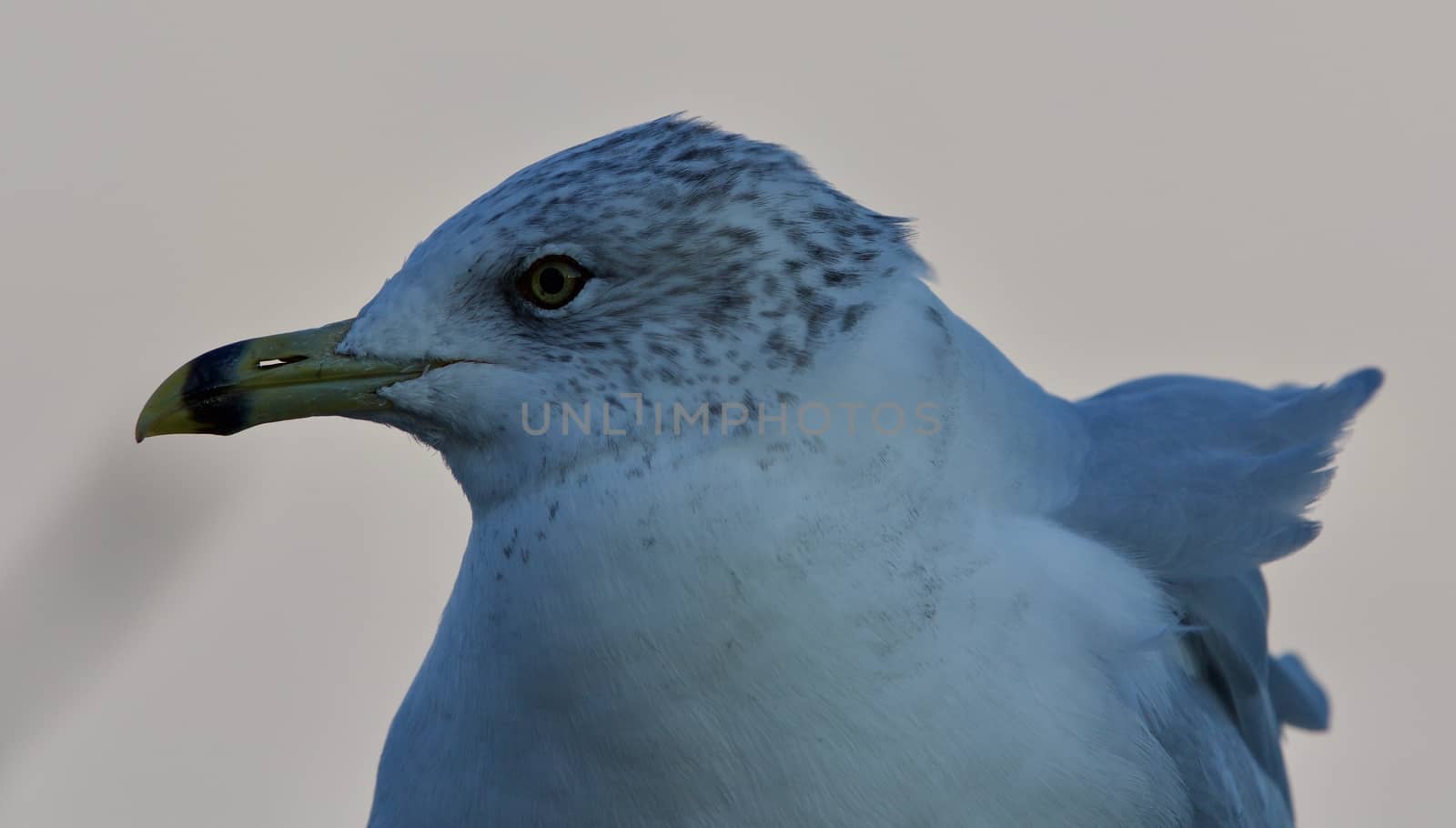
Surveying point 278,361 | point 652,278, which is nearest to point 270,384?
point 278,361

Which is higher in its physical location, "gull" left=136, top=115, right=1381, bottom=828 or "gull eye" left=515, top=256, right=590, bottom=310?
"gull eye" left=515, top=256, right=590, bottom=310

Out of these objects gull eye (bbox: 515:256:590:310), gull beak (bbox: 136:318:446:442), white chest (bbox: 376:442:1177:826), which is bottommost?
white chest (bbox: 376:442:1177:826)

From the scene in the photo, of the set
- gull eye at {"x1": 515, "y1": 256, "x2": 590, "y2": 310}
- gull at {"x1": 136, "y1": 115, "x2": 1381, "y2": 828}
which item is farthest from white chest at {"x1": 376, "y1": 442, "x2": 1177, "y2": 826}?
gull eye at {"x1": 515, "y1": 256, "x2": 590, "y2": 310}

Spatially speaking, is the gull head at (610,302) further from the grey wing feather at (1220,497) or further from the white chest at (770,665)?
the grey wing feather at (1220,497)

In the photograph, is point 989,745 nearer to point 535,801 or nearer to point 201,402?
point 535,801

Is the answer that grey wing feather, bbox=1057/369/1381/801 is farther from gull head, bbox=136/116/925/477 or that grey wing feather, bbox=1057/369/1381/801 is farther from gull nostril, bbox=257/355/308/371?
gull nostril, bbox=257/355/308/371

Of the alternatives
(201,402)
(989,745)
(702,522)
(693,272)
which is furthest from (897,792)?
(201,402)

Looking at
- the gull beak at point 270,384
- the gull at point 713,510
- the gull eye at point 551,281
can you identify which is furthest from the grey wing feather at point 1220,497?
the gull beak at point 270,384

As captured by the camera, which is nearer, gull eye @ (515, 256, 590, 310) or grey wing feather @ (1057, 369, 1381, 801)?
gull eye @ (515, 256, 590, 310)
